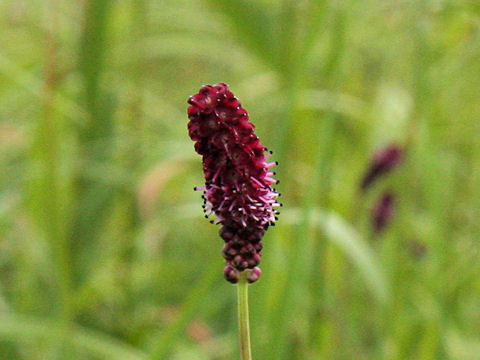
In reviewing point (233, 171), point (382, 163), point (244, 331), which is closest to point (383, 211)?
point (382, 163)

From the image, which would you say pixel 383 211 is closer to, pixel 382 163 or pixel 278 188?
Result: pixel 382 163

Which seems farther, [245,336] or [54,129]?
[54,129]

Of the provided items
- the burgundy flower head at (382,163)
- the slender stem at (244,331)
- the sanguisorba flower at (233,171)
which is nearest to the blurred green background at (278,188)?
the burgundy flower head at (382,163)

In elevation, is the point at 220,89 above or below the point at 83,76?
below

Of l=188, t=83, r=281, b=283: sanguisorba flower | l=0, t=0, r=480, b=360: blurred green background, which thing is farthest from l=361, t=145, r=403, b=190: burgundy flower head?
l=188, t=83, r=281, b=283: sanguisorba flower

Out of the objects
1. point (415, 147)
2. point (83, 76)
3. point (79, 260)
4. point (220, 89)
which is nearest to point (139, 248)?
point (79, 260)

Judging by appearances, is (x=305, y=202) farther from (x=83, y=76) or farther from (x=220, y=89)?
(x=83, y=76)
